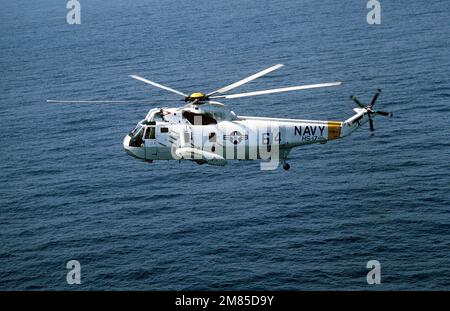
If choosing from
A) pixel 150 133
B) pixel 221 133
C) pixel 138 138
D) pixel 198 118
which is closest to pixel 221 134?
pixel 221 133

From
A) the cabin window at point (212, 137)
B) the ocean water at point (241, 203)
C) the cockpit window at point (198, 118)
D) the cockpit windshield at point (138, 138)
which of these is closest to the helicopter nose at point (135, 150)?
the cockpit windshield at point (138, 138)

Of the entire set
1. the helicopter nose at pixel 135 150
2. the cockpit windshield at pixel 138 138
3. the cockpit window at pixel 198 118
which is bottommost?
the helicopter nose at pixel 135 150

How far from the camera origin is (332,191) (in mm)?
104000

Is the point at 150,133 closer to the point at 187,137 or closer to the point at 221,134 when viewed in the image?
the point at 187,137

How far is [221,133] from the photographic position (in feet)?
182

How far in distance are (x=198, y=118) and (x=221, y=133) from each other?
2679 mm

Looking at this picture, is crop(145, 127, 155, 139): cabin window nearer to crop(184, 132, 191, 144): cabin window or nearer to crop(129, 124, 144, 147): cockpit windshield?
crop(129, 124, 144, 147): cockpit windshield

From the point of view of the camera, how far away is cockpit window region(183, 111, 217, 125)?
56.2 meters

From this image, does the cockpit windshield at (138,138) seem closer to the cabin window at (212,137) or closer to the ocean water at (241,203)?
the cabin window at (212,137)

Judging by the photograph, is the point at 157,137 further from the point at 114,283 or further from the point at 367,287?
the point at 367,287

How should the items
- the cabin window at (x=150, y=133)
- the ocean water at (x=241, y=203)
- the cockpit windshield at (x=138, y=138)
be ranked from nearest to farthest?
the cabin window at (x=150, y=133) < the cockpit windshield at (x=138, y=138) < the ocean water at (x=241, y=203)

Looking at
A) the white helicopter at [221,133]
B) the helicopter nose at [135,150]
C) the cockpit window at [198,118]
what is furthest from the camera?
the helicopter nose at [135,150]

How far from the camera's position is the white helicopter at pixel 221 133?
5547 cm

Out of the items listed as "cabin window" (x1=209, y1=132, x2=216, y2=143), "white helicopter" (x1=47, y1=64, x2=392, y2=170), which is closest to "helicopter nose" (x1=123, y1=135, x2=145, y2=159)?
"white helicopter" (x1=47, y1=64, x2=392, y2=170)
